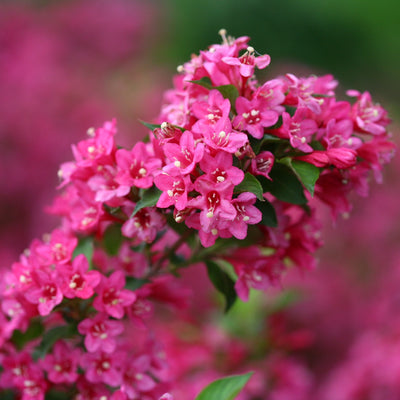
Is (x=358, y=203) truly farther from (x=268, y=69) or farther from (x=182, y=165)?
(x=182, y=165)

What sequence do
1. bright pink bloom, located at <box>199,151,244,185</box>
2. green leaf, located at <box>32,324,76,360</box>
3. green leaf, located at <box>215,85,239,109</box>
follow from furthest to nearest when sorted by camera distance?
green leaf, located at <box>32,324,76,360</box>, green leaf, located at <box>215,85,239,109</box>, bright pink bloom, located at <box>199,151,244,185</box>

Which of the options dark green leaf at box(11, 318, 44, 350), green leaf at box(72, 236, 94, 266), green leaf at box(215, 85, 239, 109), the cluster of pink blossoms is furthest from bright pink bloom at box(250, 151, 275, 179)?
dark green leaf at box(11, 318, 44, 350)

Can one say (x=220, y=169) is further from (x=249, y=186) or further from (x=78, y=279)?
(x=78, y=279)

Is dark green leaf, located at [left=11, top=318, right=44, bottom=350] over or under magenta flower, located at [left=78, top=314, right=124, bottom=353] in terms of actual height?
over

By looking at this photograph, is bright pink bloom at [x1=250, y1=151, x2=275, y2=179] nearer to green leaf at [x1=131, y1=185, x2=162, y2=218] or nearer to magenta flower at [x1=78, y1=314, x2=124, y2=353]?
green leaf at [x1=131, y1=185, x2=162, y2=218]

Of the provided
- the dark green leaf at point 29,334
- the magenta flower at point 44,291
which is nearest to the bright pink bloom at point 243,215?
the magenta flower at point 44,291

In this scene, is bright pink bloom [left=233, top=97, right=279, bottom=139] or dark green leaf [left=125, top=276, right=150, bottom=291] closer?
bright pink bloom [left=233, top=97, right=279, bottom=139]

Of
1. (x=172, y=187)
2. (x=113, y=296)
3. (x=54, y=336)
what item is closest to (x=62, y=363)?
(x=54, y=336)
